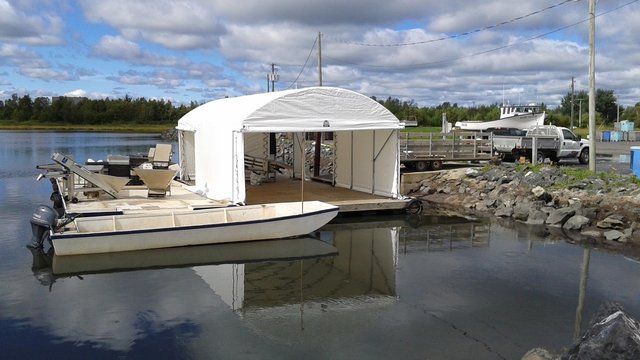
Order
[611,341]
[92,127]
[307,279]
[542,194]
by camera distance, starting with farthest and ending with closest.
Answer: [92,127], [542,194], [307,279], [611,341]

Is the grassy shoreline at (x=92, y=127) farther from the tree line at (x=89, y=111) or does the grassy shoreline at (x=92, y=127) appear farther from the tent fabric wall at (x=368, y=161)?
the tent fabric wall at (x=368, y=161)

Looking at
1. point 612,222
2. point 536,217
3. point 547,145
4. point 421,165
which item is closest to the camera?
point 612,222

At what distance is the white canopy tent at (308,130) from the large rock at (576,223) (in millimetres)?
4725

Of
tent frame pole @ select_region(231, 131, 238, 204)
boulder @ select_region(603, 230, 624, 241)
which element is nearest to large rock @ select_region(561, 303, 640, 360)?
boulder @ select_region(603, 230, 624, 241)

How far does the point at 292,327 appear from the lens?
8.26 m

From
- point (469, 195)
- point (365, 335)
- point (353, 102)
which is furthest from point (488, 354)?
point (469, 195)

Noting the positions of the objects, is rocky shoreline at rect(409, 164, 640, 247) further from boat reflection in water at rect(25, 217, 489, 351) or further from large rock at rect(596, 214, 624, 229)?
boat reflection in water at rect(25, 217, 489, 351)

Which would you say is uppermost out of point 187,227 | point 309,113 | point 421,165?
point 309,113

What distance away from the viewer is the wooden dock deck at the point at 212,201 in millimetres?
14805

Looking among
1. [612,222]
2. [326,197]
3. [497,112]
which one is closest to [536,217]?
[612,222]

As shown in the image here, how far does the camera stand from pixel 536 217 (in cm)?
1638

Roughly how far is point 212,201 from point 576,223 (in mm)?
9617

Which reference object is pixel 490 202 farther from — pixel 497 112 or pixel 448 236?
pixel 497 112

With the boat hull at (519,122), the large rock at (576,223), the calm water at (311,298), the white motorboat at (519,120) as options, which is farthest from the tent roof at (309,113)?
the white motorboat at (519,120)
